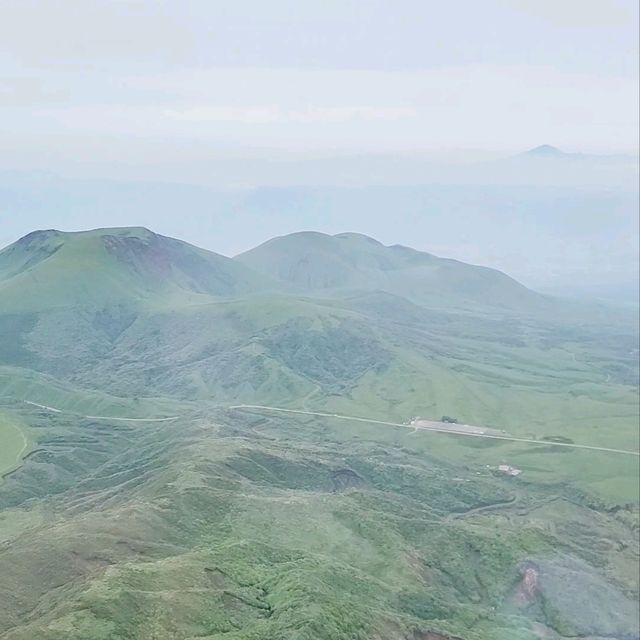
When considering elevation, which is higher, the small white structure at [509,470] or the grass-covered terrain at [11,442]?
the grass-covered terrain at [11,442]

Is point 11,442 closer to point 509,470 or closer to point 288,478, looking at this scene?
point 288,478

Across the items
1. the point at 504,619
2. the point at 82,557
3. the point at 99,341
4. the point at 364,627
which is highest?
the point at 99,341

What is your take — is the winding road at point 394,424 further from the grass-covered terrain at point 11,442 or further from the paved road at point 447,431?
the grass-covered terrain at point 11,442

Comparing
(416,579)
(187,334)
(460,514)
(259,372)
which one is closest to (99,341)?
(187,334)

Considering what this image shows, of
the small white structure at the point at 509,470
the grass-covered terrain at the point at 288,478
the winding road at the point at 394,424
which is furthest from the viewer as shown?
the winding road at the point at 394,424

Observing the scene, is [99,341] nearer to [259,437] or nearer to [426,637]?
[259,437]

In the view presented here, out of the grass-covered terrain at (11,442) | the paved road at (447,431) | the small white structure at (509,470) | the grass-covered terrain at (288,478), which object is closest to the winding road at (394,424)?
the paved road at (447,431)

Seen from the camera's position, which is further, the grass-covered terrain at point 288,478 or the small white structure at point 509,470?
the small white structure at point 509,470

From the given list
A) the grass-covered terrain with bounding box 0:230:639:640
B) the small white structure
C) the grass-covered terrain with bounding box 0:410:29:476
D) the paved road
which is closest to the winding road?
the paved road
